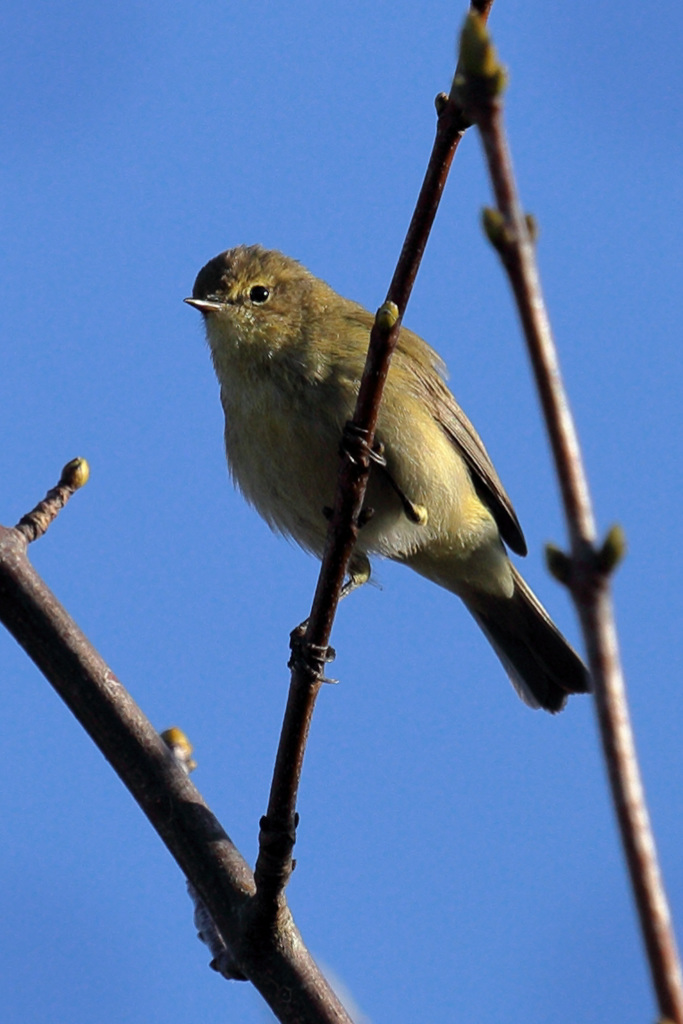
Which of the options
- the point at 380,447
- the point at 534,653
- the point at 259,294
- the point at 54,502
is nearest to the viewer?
the point at 54,502

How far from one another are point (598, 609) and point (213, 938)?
2.54m

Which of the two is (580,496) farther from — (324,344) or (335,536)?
(324,344)

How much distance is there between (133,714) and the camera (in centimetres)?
333

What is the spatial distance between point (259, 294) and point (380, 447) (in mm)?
1788

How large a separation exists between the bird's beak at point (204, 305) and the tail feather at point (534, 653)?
2.05 metres

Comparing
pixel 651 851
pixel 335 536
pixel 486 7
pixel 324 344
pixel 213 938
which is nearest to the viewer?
pixel 651 851

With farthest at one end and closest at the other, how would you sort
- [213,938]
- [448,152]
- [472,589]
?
[472,589]
[213,938]
[448,152]

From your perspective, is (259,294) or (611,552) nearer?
(611,552)

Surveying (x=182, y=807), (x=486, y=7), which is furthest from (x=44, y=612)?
(x=486, y=7)

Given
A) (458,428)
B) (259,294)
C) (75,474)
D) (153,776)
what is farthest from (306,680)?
(259,294)

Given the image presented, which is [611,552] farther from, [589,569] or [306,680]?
[306,680]

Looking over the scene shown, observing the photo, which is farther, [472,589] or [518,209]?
[472,589]

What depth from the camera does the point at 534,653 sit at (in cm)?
646

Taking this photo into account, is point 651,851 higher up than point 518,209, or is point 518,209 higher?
point 518,209
